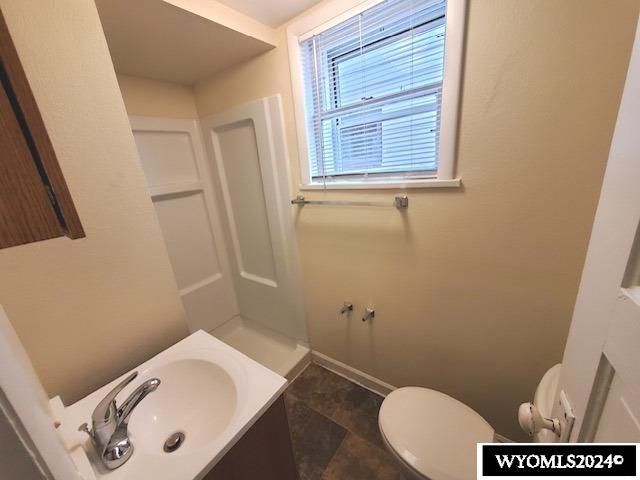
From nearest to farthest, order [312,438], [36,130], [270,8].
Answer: [36,130], [270,8], [312,438]

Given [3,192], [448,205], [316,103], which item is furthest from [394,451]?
[316,103]

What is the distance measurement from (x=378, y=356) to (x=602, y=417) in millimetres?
1151

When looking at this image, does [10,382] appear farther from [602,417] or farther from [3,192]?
[602,417]

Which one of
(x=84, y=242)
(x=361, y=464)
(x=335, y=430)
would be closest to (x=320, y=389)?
(x=335, y=430)

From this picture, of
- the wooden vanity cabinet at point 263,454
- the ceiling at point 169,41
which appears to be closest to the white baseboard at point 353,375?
the wooden vanity cabinet at point 263,454

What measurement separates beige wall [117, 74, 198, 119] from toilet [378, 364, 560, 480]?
2042 mm

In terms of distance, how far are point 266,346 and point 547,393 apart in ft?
5.53

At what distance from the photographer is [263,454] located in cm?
72

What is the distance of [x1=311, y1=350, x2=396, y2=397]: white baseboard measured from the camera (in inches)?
60.6

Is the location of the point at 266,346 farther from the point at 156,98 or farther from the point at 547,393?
the point at 156,98

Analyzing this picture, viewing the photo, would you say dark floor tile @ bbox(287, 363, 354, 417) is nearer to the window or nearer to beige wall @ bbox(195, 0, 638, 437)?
beige wall @ bbox(195, 0, 638, 437)

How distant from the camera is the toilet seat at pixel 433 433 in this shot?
2.75 ft

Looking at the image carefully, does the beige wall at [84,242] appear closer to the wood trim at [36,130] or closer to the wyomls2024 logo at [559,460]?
the wood trim at [36,130]

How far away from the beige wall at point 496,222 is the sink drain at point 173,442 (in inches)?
38.0
